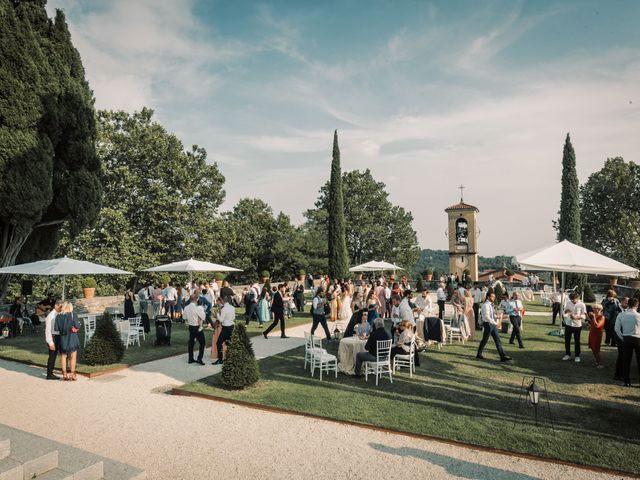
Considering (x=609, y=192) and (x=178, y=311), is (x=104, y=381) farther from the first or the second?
(x=609, y=192)

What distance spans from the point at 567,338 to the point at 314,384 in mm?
6817

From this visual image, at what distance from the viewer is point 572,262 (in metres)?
11.1

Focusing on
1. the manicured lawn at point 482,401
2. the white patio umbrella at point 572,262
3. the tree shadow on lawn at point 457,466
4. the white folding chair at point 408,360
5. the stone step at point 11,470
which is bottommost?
the tree shadow on lawn at point 457,466

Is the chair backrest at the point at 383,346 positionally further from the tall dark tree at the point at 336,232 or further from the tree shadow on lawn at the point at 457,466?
the tall dark tree at the point at 336,232

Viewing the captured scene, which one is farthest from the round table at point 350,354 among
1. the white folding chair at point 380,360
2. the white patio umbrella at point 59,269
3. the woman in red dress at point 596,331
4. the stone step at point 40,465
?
the white patio umbrella at point 59,269

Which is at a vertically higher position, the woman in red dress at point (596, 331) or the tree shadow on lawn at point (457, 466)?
the woman in red dress at point (596, 331)

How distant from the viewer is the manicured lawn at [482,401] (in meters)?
6.00

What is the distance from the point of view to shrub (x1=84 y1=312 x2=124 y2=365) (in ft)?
34.3

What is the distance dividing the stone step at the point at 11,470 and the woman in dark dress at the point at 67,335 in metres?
4.82

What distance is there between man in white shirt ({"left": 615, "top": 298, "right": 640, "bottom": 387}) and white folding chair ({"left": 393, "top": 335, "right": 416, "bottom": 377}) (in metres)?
4.40

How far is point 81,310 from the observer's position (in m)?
18.6

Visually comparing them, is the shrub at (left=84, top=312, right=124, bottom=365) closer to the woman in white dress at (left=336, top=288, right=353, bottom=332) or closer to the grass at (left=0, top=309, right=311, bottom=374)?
the grass at (left=0, top=309, right=311, bottom=374)

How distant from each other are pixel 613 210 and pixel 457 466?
50781 millimetres

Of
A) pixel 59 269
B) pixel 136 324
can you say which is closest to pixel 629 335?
pixel 136 324
